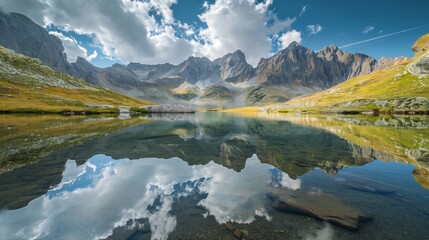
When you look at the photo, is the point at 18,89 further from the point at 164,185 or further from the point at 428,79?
the point at 428,79

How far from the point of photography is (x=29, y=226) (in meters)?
9.36

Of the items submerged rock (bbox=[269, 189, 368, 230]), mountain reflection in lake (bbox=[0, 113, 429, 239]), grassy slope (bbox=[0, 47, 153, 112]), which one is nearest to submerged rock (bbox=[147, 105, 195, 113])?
grassy slope (bbox=[0, 47, 153, 112])

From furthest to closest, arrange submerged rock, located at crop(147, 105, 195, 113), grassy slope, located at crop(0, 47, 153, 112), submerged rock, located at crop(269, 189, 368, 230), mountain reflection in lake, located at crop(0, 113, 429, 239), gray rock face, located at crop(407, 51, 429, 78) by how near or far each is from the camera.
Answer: submerged rock, located at crop(147, 105, 195, 113), gray rock face, located at crop(407, 51, 429, 78), grassy slope, located at crop(0, 47, 153, 112), submerged rock, located at crop(269, 189, 368, 230), mountain reflection in lake, located at crop(0, 113, 429, 239)

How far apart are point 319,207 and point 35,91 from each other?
166 meters

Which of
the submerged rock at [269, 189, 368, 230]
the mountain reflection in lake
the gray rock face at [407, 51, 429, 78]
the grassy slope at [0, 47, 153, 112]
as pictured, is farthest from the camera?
the gray rock face at [407, 51, 429, 78]

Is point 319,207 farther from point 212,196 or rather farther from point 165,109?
point 165,109

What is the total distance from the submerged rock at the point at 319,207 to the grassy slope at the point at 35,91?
111066 millimetres

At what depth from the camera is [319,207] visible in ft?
36.7

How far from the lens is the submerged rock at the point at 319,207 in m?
9.89

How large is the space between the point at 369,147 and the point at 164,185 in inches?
1104

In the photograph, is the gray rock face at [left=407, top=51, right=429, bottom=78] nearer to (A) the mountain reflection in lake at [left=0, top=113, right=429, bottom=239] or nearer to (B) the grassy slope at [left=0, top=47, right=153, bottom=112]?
(A) the mountain reflection in lake at [left=0, top=113, right=429, bottom=239]

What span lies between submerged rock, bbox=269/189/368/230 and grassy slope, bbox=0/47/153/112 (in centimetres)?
11107

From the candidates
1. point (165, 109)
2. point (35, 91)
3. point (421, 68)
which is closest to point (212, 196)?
point (165, 109)

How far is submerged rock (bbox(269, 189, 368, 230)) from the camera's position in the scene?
9.89m
